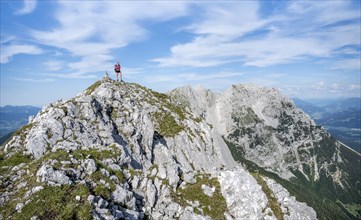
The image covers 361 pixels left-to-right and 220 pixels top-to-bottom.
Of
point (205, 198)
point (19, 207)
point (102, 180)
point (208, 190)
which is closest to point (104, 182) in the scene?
point (102, 180)

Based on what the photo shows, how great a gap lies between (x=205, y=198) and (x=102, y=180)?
479 inches

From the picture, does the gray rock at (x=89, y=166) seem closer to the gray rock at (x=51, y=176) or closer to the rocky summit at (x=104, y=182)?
the rocky summit at (x=104, y=182)

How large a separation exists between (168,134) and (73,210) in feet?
128

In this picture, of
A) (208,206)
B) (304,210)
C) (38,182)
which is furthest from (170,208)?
(304,210)

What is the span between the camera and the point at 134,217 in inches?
1097

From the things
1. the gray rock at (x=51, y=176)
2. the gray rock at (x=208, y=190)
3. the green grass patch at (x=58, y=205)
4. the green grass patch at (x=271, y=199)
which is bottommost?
the green grass patch at (x=271, y=199)

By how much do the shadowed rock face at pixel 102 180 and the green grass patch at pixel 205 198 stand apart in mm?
118

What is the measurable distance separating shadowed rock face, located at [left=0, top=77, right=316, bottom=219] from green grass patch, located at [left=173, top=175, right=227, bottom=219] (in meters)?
0.12

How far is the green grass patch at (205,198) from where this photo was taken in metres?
32.0

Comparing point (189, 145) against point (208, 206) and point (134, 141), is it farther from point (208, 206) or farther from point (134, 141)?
point (208, 206)

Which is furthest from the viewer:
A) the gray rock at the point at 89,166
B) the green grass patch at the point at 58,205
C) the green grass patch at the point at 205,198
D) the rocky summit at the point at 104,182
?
the green grass patch at the point at 205,198

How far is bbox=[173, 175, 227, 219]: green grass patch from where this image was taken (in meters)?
32.0

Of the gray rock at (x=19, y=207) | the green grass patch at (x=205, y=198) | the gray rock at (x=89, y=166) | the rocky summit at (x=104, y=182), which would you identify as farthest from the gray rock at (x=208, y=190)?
the gray rock at (x=19, y=207)

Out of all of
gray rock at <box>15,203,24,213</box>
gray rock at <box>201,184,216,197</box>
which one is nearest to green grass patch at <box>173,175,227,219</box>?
gray rock at <box>201,184,216,197</box>
